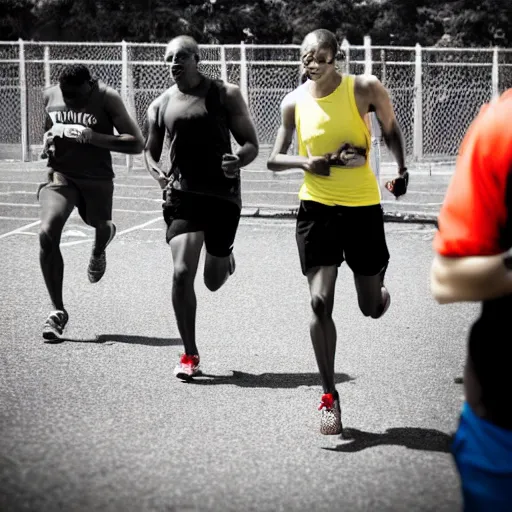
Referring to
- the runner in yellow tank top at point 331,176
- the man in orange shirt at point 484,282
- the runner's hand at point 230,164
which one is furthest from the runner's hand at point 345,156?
the man in orange shirt at point 484,282

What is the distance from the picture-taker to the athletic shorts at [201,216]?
6.93m

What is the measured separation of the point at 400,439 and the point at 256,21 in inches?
1319

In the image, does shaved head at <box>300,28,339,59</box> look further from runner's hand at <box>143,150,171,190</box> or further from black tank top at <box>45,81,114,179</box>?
black tank top at <box>45,81,114,179</box>

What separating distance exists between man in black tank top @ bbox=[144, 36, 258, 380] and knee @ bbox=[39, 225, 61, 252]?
1.25 meters

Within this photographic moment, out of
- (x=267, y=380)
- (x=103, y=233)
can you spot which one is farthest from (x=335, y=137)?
(x=103, y=233)

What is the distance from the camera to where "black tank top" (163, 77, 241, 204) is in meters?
6.89

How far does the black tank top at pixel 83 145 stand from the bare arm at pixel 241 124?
53.0 inches

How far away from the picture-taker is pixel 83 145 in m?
8.16

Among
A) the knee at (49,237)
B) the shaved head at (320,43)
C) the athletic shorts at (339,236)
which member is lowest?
the knee at (49,237)

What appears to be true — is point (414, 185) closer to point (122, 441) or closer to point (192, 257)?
point (192, 257)

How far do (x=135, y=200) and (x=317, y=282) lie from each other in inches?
477

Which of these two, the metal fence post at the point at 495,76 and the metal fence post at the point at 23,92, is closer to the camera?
the metal fence post at the point at 495,76

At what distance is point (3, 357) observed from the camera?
7.34 meters

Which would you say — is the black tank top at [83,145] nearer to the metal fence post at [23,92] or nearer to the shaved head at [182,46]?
the shaved head at [182,46]
